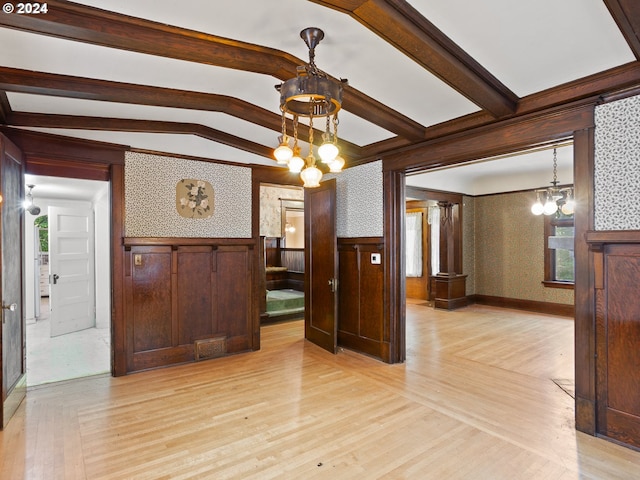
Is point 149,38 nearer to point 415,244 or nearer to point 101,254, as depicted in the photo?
point 101,254

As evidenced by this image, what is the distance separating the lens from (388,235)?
14.1 ft

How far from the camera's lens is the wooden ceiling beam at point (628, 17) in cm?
181

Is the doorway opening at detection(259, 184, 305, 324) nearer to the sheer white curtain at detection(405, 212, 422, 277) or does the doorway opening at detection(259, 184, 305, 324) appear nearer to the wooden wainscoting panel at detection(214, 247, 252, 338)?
the wooden wainscoting panel at detection(214, 247, 252, 338)

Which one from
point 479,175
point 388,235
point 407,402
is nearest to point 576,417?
point 407,402

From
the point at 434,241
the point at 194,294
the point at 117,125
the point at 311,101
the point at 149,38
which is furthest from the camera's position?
the point at 434,241

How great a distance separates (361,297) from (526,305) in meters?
4.65

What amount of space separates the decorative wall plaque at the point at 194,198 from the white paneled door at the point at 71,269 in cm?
291

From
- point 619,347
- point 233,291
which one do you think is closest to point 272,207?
point 233,291

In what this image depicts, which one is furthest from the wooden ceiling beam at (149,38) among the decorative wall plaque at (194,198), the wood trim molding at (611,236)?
the wood trim molding at (611,236)

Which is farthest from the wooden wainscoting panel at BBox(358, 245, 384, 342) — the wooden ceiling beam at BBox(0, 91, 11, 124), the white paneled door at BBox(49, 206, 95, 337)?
the white paneled door at BBox(49, 206, 95, 337)

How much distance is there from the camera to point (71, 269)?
602cm

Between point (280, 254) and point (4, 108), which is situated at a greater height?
point (4, 108)

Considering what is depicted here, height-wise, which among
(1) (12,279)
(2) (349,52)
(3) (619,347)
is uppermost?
(2) (349,52)

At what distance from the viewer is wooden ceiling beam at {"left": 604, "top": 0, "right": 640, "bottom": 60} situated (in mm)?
1806
